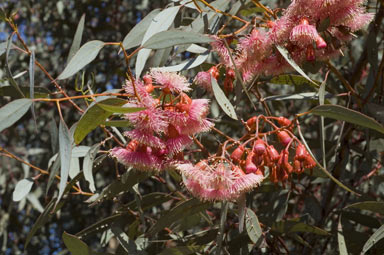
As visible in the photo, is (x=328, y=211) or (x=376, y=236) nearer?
(x=376, y=236)

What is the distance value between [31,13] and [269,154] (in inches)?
89.3

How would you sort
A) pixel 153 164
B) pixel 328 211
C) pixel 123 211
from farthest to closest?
pixel 328 211 → pixel 123 211 → pixel 153 164

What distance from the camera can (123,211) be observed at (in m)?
1.65

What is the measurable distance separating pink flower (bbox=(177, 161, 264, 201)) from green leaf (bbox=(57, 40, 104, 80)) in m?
0.27

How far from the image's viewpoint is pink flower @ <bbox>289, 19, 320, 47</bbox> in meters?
1.19

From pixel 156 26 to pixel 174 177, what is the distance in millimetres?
431

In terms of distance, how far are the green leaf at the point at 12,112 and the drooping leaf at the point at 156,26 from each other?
0.23m

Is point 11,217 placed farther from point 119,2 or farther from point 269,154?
point 269,154

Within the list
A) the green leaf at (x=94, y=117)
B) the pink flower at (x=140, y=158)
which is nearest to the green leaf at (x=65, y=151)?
the green leaf at (x=94, y=117)

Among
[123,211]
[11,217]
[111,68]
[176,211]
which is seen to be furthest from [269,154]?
[11,217]

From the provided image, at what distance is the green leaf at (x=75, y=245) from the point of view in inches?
51.3

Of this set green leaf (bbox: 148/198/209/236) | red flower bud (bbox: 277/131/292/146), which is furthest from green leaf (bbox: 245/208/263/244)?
red flower bud (bbox: 277/131/292/146)

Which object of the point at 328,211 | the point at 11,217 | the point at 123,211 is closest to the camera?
the point at 123,211

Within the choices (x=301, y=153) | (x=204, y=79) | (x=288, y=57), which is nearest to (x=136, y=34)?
(x=204, y=79)
